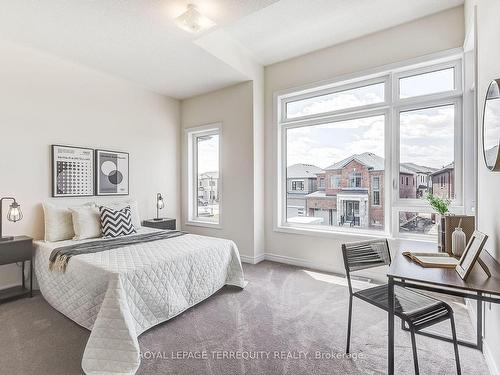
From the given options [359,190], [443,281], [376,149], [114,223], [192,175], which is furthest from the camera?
[192,175]

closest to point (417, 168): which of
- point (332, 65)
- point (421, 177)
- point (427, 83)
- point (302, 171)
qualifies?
point (421, 177)

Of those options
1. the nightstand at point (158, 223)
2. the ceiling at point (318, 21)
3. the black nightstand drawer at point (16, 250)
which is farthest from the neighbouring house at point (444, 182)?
the black nightstand drawer at point (16, 250)

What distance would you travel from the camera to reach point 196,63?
3461 millimetres

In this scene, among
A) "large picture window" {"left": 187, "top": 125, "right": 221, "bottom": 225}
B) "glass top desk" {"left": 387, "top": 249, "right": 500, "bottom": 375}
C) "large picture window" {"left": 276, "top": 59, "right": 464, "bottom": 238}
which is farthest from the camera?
"large picture window" {"left": 187, "top": 125, "right": 221, "bottom": 225}

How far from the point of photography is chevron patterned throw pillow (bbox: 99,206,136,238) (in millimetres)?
3229

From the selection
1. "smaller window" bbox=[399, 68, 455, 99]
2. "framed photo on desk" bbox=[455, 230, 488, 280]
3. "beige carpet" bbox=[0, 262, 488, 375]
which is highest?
"smaller window" bbox=[399, 68, 455, 99]

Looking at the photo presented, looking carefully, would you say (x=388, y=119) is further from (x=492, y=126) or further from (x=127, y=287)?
(x=127, y=287)

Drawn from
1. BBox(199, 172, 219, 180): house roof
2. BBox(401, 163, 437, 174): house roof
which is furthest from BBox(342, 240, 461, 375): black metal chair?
BBox(199, 172, 219, 180): house roof

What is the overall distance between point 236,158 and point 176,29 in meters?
1.93

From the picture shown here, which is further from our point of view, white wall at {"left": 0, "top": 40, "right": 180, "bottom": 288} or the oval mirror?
white wall at {"left": 0, "top": 40, "right": 180, "bottom": 288}

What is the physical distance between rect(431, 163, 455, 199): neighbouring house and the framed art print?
13.2 ft

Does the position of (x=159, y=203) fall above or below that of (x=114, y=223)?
above

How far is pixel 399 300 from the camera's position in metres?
1.74

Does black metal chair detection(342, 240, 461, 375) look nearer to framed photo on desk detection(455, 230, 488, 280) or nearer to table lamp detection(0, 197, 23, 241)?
framed photo on desk detection(455, 230, 488, 280)
